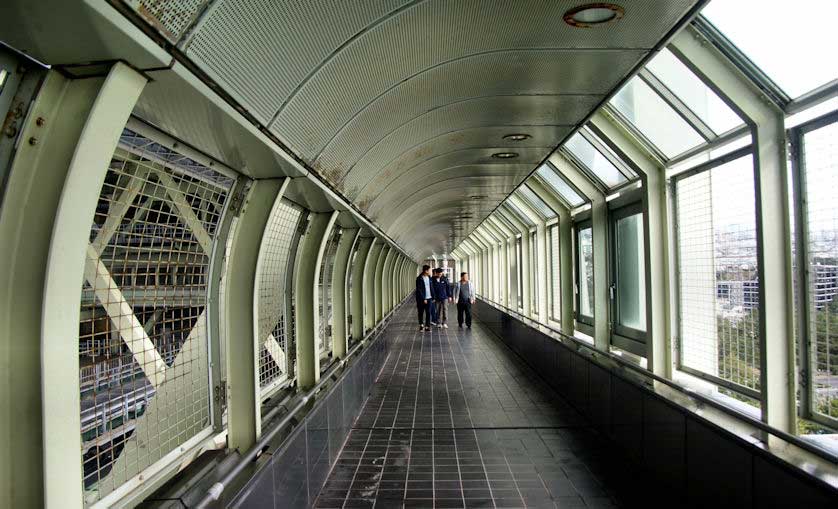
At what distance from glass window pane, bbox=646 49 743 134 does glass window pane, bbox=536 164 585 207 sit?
3.46 meters

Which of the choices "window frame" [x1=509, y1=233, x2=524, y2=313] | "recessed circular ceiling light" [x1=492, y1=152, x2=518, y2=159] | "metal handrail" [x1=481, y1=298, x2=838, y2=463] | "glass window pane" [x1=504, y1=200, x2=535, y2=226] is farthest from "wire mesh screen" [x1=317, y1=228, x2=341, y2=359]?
"window frame" [x1=509, y1=233, x2=524, y2=313]

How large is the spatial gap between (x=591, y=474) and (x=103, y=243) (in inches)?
160

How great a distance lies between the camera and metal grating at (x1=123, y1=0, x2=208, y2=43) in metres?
1.55

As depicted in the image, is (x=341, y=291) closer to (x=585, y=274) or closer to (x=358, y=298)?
(x=358, y=298)

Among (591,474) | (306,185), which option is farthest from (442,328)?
(306,185)

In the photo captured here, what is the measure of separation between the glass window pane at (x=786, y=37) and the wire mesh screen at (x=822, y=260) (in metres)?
0.31

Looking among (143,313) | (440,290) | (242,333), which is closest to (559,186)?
(242,333)

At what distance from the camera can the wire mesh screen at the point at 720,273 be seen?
4051mm

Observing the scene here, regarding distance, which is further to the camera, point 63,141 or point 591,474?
point 591,474

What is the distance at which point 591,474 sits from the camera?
4.77 m

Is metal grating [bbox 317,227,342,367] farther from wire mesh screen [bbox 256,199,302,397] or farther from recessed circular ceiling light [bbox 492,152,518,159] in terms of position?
recessed circular ceiling light [bbox 492,152,518,159]

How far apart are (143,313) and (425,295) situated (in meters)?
12.8

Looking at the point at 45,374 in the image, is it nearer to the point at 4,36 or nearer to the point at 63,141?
the point at 63,141

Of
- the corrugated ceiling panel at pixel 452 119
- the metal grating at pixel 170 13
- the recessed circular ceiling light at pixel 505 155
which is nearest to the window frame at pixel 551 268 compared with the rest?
the recessed circular ceiling light at pixel 505 155
